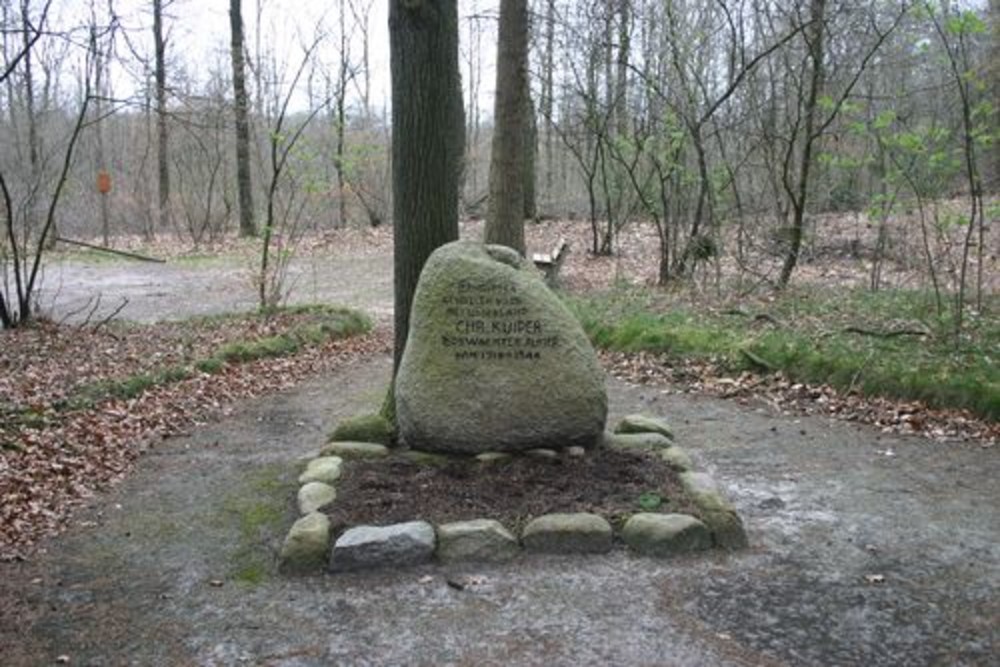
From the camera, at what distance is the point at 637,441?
6.47 metres

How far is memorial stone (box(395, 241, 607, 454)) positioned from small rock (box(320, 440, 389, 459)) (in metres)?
0.30

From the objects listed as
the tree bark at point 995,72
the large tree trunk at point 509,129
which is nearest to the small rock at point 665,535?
the tree bark at point 995,72

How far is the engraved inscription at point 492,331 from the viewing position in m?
6.00

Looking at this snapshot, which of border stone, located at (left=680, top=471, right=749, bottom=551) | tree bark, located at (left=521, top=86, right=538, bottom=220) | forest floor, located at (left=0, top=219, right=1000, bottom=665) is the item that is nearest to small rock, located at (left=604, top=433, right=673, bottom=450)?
forest floor, located at (left=0, top=219, right=1000, bottom=665)

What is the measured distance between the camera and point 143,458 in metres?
7.07

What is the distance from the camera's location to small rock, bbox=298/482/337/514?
544 cm

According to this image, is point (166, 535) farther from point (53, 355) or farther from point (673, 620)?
point (53, 355)

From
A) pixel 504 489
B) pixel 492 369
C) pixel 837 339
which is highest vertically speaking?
pixel 492 369

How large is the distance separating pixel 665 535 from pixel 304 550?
1989mm

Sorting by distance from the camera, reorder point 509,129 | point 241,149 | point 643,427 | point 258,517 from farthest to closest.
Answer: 1. point 241,149
2. point 509,129
3. point 643,427
4. point 258,517

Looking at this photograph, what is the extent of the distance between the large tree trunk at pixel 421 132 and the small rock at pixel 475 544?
7.54ft

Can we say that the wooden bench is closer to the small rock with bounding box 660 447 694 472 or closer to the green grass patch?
the green grass patch

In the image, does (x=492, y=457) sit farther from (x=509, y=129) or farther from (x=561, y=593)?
(x=509, y=129)

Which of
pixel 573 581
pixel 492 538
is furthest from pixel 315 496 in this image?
pixel 573 581
